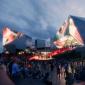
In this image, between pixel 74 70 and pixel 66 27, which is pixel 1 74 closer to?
pixel 74 70

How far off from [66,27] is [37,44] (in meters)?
8.61

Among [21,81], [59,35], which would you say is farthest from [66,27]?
[21,81]

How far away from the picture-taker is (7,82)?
2.74m

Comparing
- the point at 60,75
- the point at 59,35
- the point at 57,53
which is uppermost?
the point at 59,35

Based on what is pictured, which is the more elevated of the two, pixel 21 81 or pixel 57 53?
pixel 57 53

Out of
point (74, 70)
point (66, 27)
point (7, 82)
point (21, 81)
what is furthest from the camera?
point (66, 27)

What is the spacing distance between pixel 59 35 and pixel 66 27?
0.69 metres

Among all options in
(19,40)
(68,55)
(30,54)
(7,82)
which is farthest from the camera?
(19,40)

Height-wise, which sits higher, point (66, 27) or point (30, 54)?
point (66, 27)

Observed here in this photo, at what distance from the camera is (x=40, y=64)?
929 inches

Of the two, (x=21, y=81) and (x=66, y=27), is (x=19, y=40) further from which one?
(x=21, y=81)

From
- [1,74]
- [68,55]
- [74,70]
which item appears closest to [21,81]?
[1,74]

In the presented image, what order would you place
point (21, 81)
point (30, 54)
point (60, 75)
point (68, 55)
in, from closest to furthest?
point (21, 81)
point (68, 55)
point (60, 75)
point (30, 54)

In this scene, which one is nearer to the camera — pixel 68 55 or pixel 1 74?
pixel 1 74
